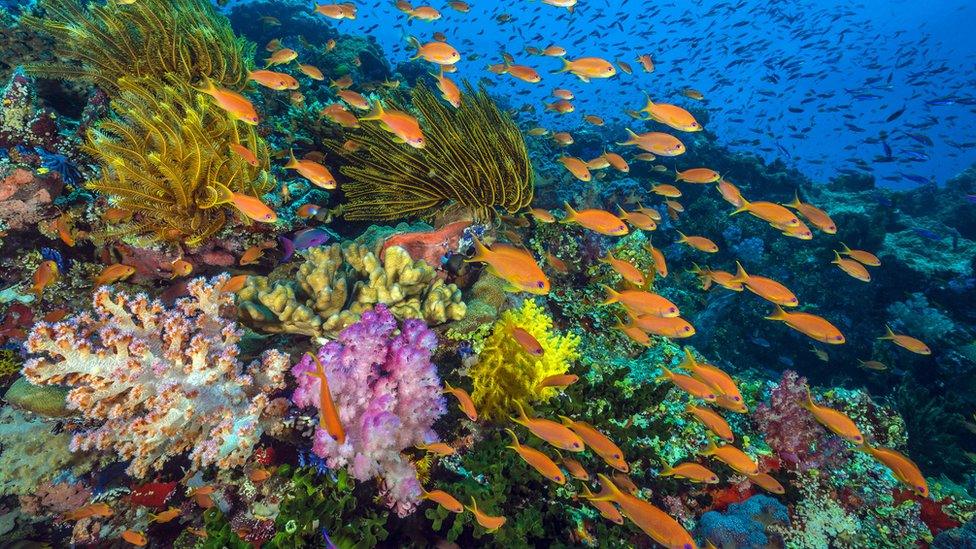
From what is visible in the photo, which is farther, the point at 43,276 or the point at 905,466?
the point at 43,276

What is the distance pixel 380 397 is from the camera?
10.7 feet

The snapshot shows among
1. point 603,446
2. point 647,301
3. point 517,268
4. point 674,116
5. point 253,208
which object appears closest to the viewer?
point 603,446

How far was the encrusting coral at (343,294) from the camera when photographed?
378 cm

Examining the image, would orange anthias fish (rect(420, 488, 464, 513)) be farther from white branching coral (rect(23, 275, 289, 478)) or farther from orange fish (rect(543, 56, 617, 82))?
orange fish (rect(543, 56, 617, 82))

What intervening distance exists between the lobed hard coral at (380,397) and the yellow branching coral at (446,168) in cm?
212

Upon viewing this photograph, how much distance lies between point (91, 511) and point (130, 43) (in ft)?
17.2

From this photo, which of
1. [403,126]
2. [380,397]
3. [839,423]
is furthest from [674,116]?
[380,397]

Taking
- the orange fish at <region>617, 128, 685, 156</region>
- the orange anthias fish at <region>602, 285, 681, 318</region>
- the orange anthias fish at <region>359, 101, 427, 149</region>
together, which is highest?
the orange anthias fish at <region>359, 101, 427, 149</region>

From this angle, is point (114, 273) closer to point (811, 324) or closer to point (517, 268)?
point (517, 268)

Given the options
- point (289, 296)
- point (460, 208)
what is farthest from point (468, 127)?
point (289, 296)

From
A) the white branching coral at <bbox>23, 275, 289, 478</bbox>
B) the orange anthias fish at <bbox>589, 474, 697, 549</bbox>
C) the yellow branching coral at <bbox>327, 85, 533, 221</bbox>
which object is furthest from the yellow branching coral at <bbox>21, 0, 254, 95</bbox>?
the orange anthias fish at <bbox>589, 474, 697, 549</bbox>

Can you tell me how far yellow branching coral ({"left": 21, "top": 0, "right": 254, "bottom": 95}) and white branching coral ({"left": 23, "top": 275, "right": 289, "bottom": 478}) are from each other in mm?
3382

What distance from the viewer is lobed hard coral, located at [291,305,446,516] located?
308cm

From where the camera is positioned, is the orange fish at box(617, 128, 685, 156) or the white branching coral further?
the orange fish at box(617, 128, 685, 156)
